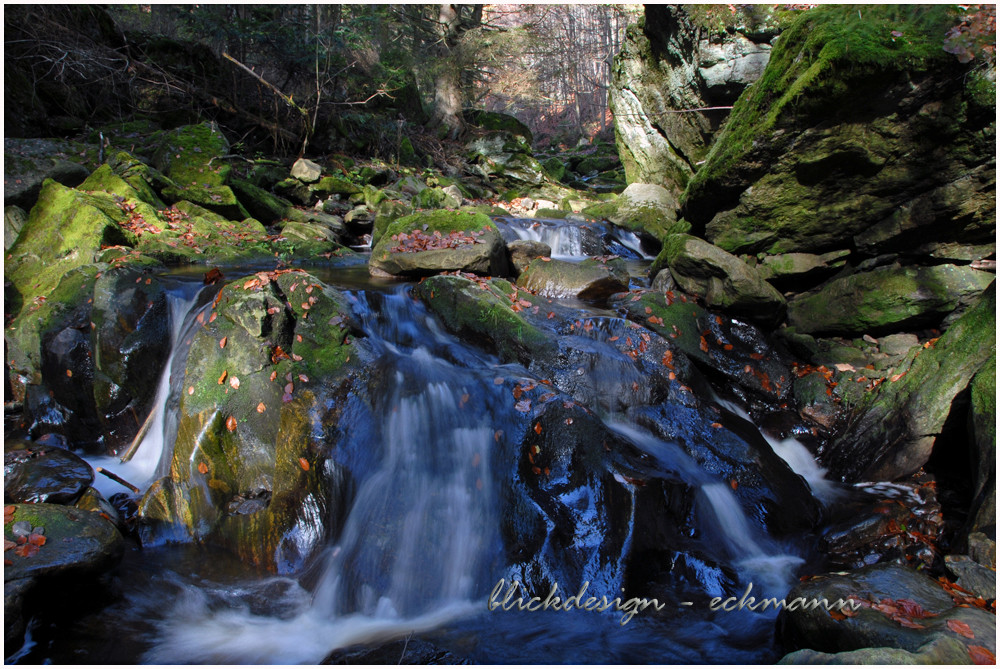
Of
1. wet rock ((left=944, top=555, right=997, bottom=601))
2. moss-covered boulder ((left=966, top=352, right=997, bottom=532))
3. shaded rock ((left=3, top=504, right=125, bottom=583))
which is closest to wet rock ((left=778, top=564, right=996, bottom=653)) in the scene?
wet rock ((left=944, top=555, right=997, bottom=601))

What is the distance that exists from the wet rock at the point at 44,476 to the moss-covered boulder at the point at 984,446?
22.6 feet

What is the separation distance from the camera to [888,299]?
5785 mm

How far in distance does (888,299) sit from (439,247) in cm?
571

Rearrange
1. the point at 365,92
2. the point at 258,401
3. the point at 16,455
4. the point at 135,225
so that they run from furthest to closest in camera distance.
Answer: the point at 365,92 < the point at 135,225 < the point at 16,455 < the point at 258,401

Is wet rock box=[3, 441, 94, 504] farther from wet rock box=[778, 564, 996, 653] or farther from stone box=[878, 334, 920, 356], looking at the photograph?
stone box=[878, 334, 920, 356]

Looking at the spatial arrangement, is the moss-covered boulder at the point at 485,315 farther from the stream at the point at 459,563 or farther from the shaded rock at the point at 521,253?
the shaded rock at the point at 521,253

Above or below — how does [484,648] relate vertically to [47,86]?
below

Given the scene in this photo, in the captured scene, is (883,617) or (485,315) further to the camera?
(485,315)

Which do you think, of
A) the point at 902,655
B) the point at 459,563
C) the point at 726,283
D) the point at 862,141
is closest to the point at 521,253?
the point at 726,283

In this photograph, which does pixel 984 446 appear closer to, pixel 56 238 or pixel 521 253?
pixel 521 253

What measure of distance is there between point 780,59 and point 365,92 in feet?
42.6

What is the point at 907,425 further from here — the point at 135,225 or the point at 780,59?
the point at 135,225

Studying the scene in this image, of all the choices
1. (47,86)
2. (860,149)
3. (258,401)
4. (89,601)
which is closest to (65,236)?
(258,401)

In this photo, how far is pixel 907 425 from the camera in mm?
4699
